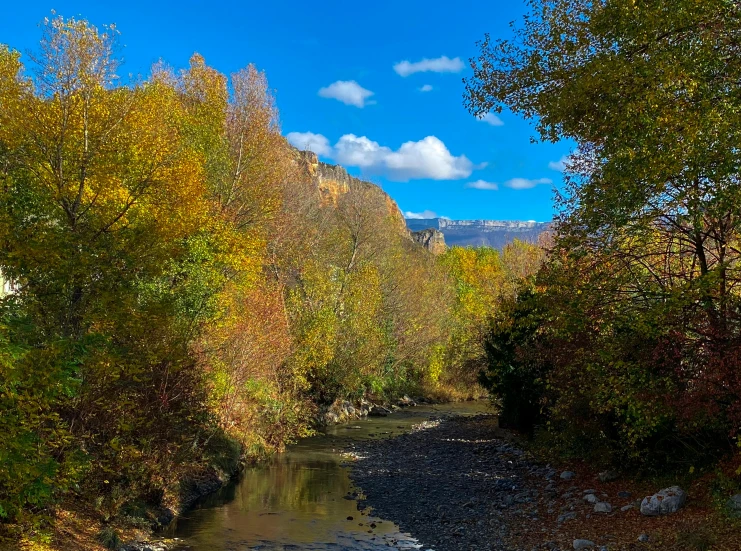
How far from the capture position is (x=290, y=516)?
15.7 metres

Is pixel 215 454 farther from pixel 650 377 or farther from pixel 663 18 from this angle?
pixel 663 18

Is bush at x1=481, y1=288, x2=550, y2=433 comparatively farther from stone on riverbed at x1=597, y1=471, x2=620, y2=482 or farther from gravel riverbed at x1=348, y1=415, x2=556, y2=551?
stone on riverbed at x1=597, y1=471, x2=620, y2=482

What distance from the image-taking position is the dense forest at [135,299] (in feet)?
35.3

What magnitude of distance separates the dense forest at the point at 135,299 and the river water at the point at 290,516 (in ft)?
4.29

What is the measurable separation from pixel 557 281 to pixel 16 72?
17.7m

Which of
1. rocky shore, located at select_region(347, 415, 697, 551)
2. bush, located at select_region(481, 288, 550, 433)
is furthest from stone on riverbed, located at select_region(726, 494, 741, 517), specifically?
bush, located at select_region(481, 288, 550, 433)

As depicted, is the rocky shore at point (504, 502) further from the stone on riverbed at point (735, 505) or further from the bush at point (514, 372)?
the bush at point (514, 372)

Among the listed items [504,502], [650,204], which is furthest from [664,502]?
[650,204]

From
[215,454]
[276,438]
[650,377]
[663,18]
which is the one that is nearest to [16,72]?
[215,454]

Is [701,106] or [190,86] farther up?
[190,86]

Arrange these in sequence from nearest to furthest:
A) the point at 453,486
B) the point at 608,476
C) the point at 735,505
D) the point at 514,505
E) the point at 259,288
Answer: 1. the point at 735,505
2. the point at 514,505
3. the point at 608,476
4. the point at 453,486
5. the point at 259,288

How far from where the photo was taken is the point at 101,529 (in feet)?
42.4

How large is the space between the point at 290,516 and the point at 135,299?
7444 mm

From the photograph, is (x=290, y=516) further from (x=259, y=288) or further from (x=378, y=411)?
(x=378, y=411)
